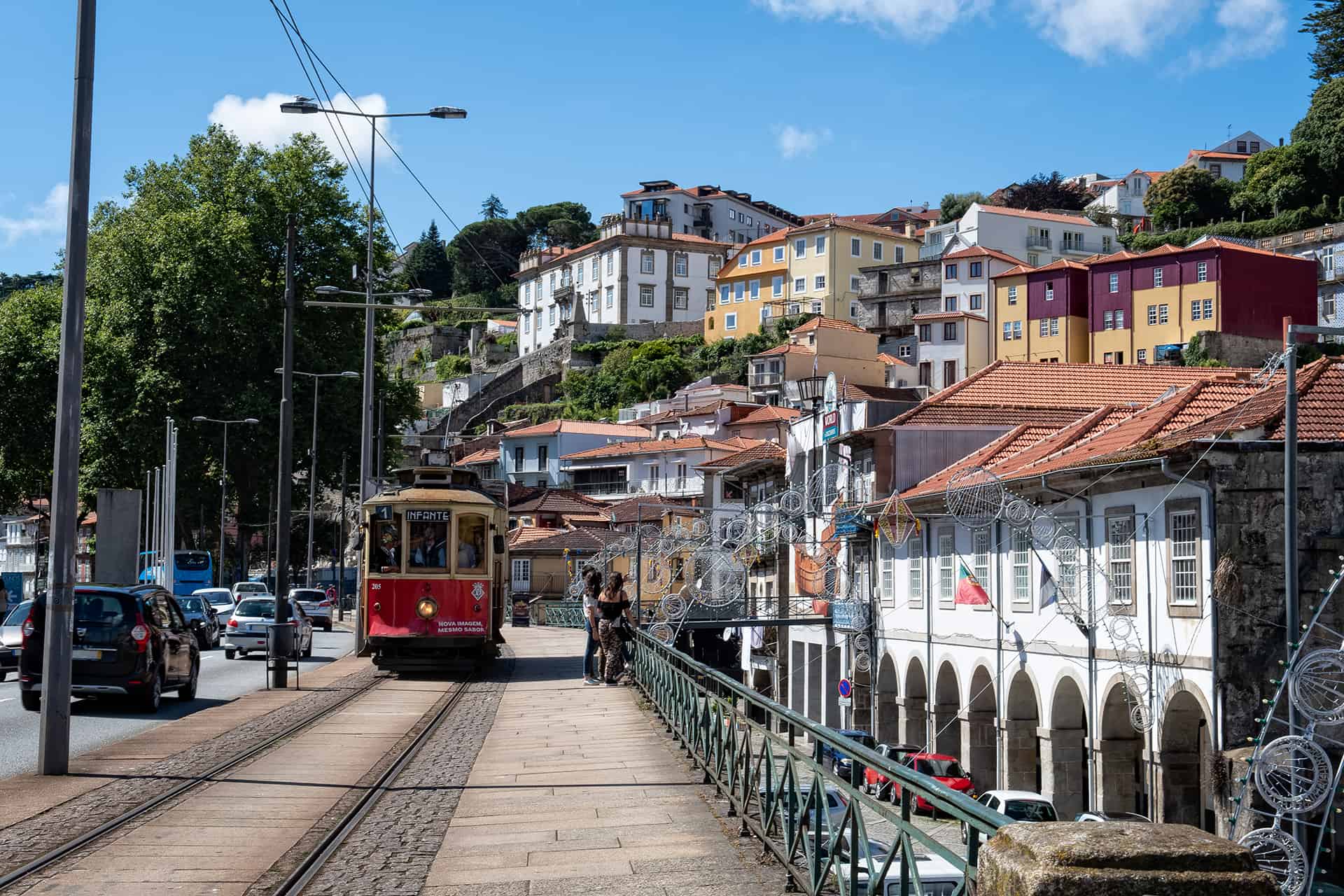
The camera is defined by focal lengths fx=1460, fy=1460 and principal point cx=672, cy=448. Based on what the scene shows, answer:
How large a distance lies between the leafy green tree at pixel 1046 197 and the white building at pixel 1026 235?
450 inches

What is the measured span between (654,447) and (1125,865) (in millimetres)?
85374

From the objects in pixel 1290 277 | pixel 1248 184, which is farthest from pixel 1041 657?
pixel 1248 184

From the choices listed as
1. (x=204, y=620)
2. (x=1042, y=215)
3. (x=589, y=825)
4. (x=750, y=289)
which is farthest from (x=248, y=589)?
(x=1042, y=215)

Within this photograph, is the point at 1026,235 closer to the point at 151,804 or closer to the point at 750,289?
the point at 750,289

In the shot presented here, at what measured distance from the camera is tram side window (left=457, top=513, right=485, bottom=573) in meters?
26.8

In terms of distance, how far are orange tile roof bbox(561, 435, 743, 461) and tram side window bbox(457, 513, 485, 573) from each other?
55898mm

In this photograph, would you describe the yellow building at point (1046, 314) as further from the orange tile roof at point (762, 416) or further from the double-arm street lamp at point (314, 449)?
the double-arm street lamp at point (314, 449)

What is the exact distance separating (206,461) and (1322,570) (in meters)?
45.8

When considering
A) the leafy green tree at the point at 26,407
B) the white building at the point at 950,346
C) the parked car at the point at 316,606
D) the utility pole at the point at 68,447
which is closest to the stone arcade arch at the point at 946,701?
the utility pole at the point at 68,447

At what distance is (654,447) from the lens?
294ft

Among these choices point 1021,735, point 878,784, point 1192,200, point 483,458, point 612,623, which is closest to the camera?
point 878,784

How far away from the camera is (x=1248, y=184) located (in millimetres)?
100500

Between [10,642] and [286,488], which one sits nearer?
[10,642]

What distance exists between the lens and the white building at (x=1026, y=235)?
101 metres
